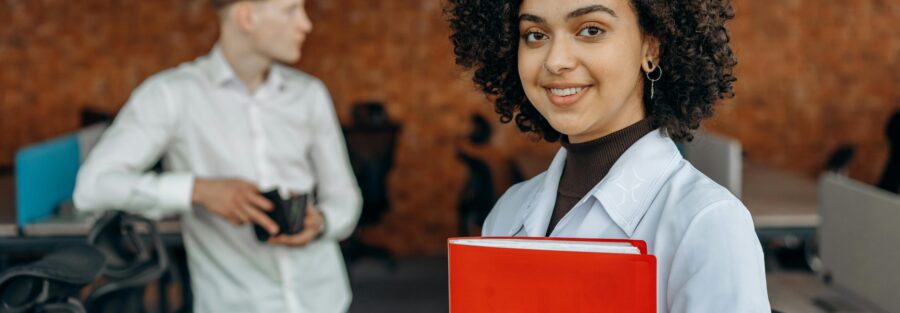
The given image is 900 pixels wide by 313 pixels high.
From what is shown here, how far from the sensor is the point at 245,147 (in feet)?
8.56

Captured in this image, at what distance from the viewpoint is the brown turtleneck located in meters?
1.20

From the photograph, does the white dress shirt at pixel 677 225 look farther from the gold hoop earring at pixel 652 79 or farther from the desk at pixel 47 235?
the desk at pixel 47 235

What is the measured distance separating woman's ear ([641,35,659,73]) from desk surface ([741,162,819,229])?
2500mm

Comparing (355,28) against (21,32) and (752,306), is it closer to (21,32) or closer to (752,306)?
(21,32)

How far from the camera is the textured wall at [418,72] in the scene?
617 centimetres

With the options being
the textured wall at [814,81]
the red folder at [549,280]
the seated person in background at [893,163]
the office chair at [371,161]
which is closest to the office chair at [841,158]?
the textured wall at [814,81]

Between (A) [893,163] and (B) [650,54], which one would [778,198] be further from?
(B) [650,54]

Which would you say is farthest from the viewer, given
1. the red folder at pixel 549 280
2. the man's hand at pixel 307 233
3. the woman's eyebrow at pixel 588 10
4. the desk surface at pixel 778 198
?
the desk surface at pixel 778 198

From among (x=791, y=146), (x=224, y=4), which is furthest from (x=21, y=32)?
(x=791, y=146)

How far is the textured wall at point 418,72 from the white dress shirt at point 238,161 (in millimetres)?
3558

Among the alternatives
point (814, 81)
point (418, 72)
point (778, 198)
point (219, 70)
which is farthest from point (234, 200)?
point (814, 81)

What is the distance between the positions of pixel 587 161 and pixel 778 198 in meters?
3.28

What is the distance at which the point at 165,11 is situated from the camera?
6164mm


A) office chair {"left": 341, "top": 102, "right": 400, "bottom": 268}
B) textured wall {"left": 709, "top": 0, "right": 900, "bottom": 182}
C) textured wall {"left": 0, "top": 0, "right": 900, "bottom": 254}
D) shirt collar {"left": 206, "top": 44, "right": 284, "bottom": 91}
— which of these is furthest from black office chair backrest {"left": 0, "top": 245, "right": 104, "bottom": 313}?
textured wall {"left": 709, "top": 0, "right": 900, "bottom": 182}
